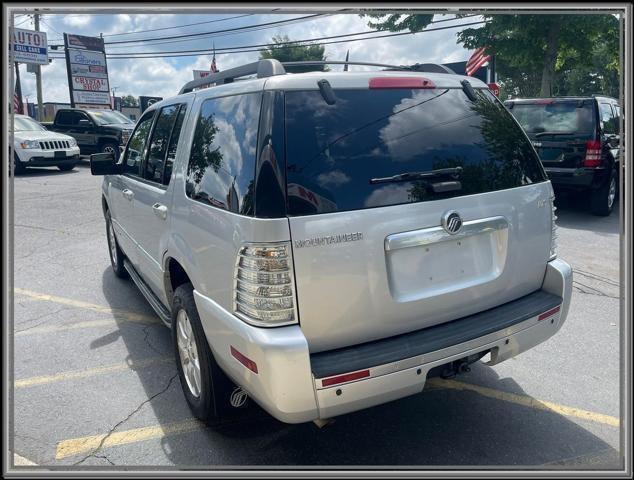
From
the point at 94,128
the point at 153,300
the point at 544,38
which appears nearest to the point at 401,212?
the point at 153,300

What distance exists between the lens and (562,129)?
8.60m

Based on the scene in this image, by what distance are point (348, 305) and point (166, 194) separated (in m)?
1.66

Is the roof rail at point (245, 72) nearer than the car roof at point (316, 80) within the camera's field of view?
No

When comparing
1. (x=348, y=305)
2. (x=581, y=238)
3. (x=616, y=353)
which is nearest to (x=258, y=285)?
(x=348, y=305)

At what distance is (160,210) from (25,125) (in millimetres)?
15763

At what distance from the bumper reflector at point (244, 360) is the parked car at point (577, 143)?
753 centimetres

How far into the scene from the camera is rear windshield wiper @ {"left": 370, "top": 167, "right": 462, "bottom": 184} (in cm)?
256

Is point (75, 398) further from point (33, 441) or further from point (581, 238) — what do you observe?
point (581, 238)

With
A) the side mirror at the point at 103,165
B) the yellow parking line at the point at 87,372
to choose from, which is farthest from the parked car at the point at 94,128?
the yellow parking line at the point at 87,372

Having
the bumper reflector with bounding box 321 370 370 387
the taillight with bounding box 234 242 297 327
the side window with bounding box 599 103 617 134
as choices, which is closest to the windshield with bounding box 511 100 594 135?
the side window with bounding box 599 103 617 134

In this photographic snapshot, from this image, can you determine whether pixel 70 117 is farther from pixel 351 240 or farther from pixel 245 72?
pixel 351 240

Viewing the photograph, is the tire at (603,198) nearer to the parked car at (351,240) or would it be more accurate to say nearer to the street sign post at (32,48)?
the parked car at (351,240)

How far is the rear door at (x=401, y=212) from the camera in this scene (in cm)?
241

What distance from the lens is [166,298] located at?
11.9 feet
